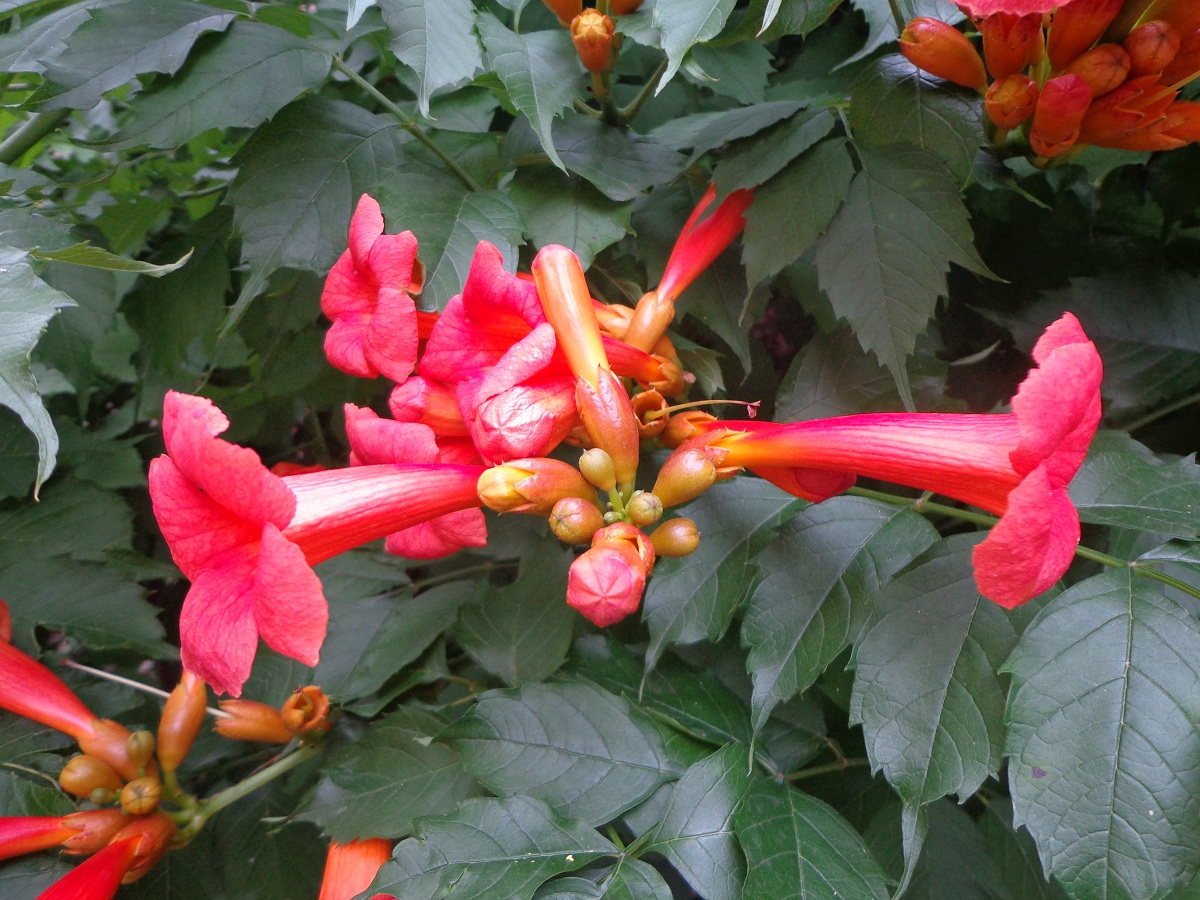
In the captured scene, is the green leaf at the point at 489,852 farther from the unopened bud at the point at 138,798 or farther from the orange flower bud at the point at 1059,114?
the orange flower bud at the point at 1059,114

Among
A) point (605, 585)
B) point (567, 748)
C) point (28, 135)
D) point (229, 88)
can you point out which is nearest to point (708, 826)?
point (567, 748)

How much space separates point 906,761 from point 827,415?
2.11 feet

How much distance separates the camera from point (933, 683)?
1157 millimetres

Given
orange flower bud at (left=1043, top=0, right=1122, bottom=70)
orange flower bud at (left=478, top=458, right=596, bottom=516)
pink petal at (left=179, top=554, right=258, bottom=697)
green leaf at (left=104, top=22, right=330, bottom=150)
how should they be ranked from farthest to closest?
green leaf at (left=104, top=22, right=330, bottom=150)
orange flower bud at (left=1043, top=0, right=1122, bottom=70)
orange flower bud at (left=478, top=458, right=596, bottom=516)
pink petal at (left=179, top=554, right=258, bottom=697)

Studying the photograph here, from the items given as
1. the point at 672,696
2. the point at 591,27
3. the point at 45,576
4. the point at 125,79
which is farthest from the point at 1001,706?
the point at 45,576

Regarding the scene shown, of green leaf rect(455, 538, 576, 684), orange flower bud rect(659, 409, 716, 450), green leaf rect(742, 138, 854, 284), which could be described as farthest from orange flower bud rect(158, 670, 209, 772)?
green leaf rect(742, 138, 854, 284)

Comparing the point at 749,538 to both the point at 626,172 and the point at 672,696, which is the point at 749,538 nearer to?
the point at 672,696

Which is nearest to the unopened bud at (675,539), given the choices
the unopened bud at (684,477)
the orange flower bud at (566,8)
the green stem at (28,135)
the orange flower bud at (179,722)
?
the unopened bud at (684,477)

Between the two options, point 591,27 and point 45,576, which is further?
point 45,576

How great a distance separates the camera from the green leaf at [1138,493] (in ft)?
3.85

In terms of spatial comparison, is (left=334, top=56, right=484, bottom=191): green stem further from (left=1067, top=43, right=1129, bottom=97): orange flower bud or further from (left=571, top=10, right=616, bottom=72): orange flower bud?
(left=1067, top=43, right=1129, bottom=97): orange flower bud

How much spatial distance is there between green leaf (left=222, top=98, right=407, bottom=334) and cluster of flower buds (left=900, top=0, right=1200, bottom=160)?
1011 millimetres

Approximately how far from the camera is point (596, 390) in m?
1.13

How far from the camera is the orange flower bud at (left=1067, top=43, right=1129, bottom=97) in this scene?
1208mm
